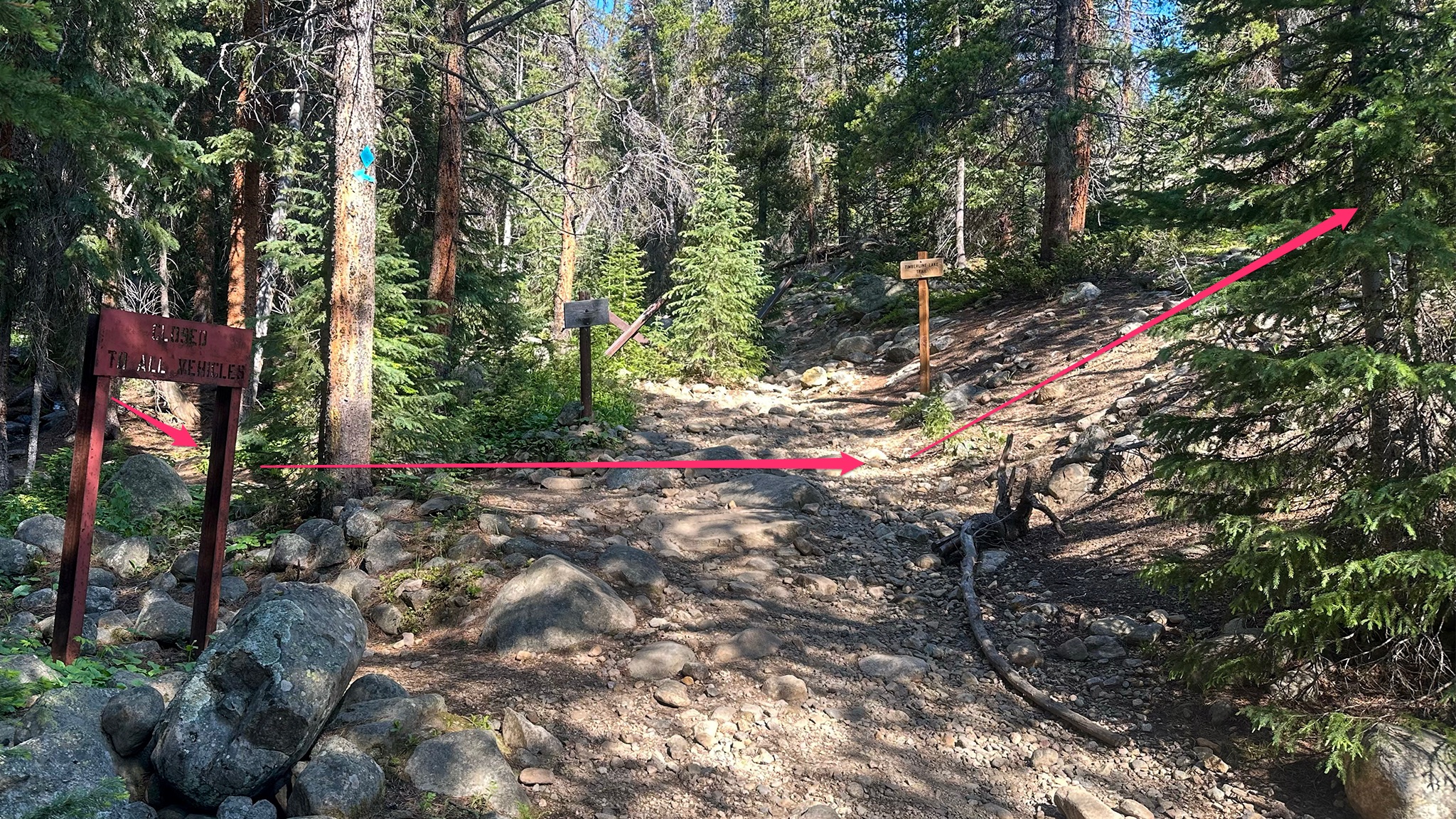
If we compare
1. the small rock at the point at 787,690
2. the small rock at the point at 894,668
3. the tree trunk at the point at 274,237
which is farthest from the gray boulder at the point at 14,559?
the small rock at the point at 894,668

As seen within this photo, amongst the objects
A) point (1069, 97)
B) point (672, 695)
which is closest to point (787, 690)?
point (672, 695)

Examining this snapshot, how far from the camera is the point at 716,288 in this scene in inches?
661

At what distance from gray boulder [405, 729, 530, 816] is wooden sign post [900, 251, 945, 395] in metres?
10.7

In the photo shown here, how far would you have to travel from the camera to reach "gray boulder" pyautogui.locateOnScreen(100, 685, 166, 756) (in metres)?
4.00

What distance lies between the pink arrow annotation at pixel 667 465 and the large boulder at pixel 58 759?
467cm

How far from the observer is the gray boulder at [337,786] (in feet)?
12.8

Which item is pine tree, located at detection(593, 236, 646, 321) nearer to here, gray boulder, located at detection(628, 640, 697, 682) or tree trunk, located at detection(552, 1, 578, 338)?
tree trunk, located at detection(552, 1, 578, 338)

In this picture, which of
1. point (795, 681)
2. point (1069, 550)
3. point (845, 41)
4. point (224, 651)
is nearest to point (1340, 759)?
point (795, 681)

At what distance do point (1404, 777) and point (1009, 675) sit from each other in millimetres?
2216

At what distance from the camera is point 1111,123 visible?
2023 centimetres

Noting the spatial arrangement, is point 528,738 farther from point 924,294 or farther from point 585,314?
point 924,294

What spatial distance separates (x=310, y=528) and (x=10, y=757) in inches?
171

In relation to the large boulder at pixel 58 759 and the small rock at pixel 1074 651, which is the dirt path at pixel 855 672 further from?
the large boulder at pixel 58 759

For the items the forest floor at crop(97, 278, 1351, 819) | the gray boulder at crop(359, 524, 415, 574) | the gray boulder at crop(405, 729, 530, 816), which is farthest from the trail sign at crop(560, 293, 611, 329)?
the gray boulder at crop(405, 729, 530, 816)
